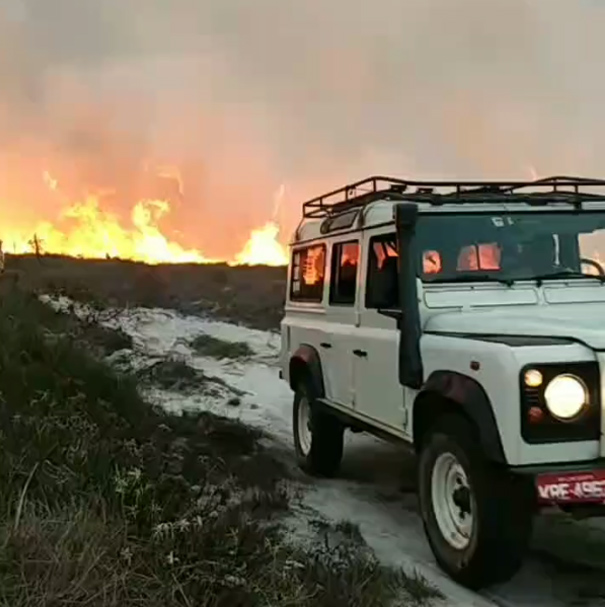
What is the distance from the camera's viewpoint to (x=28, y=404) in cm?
621

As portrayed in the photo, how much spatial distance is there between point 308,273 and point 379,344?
247 cm

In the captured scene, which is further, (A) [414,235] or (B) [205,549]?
(A) [414,235]

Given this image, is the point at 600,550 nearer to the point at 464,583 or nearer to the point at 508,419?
the point at 464,583

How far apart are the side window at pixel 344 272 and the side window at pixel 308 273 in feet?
1.18

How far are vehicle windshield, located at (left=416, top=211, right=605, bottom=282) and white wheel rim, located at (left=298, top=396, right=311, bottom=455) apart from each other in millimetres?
2852

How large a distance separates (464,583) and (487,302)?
186 centimetres

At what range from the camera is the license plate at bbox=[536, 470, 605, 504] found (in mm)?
4539

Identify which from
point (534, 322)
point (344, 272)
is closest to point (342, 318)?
point (344, 272)

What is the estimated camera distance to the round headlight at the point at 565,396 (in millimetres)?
4582

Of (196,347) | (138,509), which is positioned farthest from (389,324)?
(196,347)

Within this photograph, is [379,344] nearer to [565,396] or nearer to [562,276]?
[562,276]

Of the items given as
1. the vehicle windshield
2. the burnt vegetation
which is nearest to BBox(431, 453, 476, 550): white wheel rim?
the vehicle windshield

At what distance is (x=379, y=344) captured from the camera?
657cm

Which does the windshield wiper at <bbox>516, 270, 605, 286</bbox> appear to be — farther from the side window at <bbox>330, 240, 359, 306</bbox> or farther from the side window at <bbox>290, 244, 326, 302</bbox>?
the side window at <bbox>290, 244, 326, 302</bbox>
